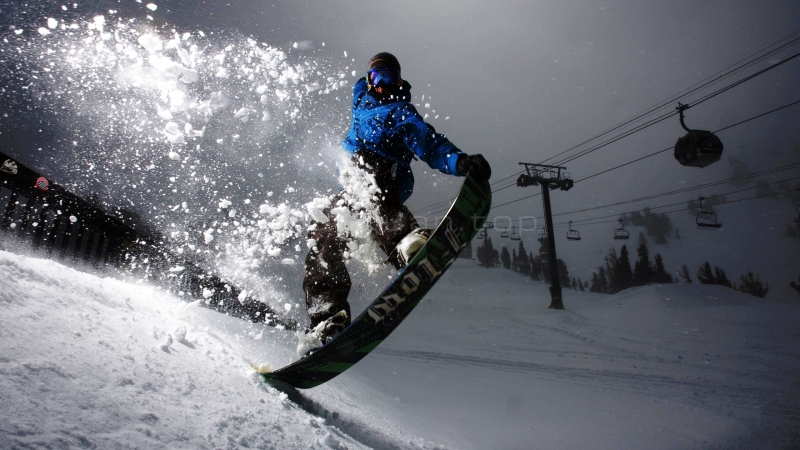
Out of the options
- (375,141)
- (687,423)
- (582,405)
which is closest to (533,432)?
(582,405)

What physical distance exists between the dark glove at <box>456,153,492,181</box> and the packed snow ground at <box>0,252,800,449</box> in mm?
1516

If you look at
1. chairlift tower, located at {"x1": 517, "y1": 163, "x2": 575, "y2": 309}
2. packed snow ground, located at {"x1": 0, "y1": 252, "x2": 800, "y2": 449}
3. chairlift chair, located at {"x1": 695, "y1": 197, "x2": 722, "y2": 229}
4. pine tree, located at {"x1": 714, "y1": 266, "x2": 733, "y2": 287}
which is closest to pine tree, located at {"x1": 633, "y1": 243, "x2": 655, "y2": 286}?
pine tree, located at {"x1": 714, "y1": 266, "x2": 733, "y2": 287}

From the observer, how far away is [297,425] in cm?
118

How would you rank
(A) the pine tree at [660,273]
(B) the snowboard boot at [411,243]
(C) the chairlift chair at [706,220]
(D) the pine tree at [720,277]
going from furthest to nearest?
1. (D) the pine tree at [720,277]
2. (A) the pine tree at [660,273]
3. (C) the chairlift chair at [706,220]
4. (B) the snowboard boot at [411,243]

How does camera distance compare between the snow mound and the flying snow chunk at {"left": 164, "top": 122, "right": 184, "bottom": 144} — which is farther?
the flying snow chunk at {"left": 164, "top": 122, "right": 184, "bottom": 144}

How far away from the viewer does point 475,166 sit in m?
2.11

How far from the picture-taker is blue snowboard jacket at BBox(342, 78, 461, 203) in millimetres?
2271

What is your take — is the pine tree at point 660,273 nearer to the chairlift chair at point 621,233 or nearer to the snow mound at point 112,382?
the chairlift chair at point 621,233

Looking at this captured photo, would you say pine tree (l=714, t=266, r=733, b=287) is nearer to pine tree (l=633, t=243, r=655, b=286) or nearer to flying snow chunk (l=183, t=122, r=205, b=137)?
pine tree (l=633, t=243, r=655, b=286)

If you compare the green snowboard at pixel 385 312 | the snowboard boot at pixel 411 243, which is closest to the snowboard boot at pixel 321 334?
the green snowboard at pixel 385 312

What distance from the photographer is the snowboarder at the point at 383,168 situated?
7.09ft

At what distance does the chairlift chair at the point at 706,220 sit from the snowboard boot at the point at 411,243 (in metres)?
28.0

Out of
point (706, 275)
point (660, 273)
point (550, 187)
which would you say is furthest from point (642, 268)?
point (550, 187)

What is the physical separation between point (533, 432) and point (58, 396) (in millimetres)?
2781
